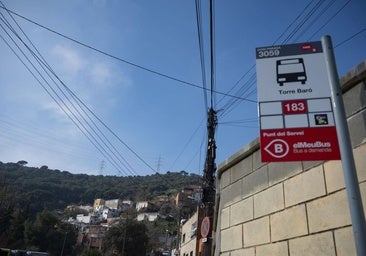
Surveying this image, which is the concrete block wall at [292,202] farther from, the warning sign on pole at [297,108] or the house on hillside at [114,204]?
the house on hillside at [114,204]

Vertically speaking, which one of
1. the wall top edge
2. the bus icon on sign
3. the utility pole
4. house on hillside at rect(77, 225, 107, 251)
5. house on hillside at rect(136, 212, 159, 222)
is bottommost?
the bus icon on sign

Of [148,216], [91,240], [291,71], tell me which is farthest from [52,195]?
[291,71]

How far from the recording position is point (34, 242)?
2467 inches

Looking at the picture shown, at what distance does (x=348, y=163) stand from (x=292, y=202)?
212 centimetres

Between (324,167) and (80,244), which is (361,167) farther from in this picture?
(80,244)

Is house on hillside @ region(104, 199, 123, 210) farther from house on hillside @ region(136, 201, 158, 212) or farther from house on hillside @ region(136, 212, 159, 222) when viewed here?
house on hillside @ region(136, 212, 159, 222)

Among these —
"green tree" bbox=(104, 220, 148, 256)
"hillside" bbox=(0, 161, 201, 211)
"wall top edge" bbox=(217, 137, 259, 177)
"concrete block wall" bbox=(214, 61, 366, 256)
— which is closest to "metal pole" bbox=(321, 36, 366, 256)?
"concrete block wall" bbox=(214, 61, 366, 256)

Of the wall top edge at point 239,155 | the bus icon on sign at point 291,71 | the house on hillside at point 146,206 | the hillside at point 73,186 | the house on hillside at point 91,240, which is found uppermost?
the hillside at point 73,186

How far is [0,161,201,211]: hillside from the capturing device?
106 metres

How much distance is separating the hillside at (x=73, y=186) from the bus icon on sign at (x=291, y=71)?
90.8 m

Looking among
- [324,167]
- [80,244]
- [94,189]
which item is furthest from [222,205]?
[94,189]

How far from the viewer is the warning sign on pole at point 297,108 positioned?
3168 mm

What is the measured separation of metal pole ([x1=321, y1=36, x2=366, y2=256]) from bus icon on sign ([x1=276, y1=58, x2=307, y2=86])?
0.39m

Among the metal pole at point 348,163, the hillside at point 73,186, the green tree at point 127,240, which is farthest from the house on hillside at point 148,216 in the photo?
the metal pole at point 348,163
